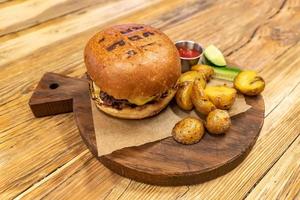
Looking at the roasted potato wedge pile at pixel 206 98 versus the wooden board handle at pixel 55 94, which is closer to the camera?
the roasted potato wedge pile at pixel 206 98

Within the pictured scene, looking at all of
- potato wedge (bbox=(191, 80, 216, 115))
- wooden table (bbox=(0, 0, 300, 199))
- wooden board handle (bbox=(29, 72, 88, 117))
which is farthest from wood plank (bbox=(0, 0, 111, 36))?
potato wedge (bbox=(191, 80, 216, 115))

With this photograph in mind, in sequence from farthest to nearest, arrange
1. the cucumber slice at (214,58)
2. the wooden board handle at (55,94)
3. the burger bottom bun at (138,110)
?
1. the cucumber slice at (214,58)
2. the wooden board handle at (55,94)
3. the burger bottom bun at (138,110)

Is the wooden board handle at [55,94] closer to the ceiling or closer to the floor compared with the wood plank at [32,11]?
closer to the floor

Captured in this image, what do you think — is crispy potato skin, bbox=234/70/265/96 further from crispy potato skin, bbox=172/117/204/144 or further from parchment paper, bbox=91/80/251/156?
crispy potato skin, bbox=172/117/204/144

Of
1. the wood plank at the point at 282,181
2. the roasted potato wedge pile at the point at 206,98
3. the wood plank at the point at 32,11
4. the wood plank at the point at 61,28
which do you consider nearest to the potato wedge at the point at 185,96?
the roasted potato wedge pile at the point at 206,98

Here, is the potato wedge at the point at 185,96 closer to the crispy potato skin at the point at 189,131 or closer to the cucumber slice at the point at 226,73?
the crispy potato skin at the point at 189,131

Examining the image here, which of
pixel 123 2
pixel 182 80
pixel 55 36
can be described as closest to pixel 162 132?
pixel 182 80
